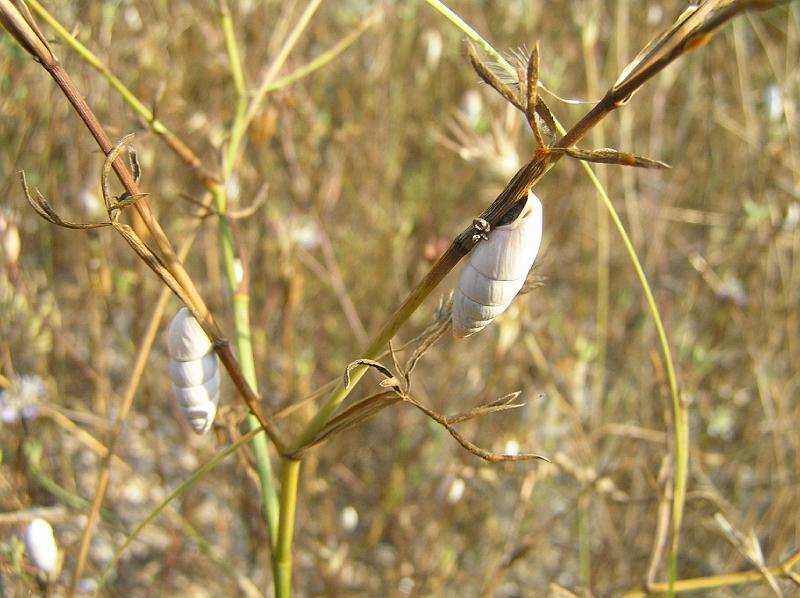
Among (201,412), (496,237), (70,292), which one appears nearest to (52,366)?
(70,292)

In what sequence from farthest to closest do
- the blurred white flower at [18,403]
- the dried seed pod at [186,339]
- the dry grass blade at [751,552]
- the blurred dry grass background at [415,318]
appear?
the blurred dry grass background at [415,318]
the blurred white flower at [18,403]
the dry grass blade at [751,552]
the dried seed pod at [186,339]

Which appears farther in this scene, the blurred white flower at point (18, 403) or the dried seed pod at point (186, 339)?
the blurred white flower at point (18, 403)

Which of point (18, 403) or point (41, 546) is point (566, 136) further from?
point (18, 403)

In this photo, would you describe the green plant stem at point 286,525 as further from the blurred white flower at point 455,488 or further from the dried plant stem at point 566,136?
the blurred white flower at point 455,488

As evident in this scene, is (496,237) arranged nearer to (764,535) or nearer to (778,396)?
(778,396)

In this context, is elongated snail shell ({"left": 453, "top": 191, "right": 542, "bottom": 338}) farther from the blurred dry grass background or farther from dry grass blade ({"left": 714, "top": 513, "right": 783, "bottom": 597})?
the blurred dry grass background

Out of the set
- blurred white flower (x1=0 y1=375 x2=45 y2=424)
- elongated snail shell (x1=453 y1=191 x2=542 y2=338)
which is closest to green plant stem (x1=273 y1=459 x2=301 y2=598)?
elongated snail shell (x1=453 y1=191 x2=542 y2=338)

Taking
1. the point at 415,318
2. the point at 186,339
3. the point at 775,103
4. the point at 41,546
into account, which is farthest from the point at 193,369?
the point at 775,103

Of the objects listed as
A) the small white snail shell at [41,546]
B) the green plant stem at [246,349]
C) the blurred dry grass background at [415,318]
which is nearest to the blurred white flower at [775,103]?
the blurred dry grass background at [415,318]

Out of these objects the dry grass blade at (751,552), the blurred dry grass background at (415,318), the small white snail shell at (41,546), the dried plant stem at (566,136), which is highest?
the blurred dry grass background at (415,318)
